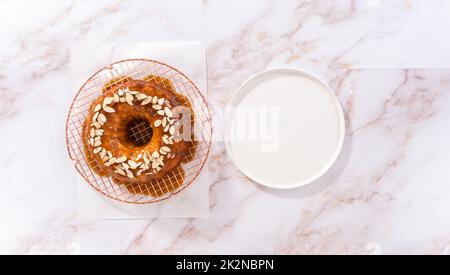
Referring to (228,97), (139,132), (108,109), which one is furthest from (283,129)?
(108,109)

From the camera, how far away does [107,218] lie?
6.93 feet

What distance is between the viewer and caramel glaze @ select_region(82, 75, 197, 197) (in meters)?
1.90

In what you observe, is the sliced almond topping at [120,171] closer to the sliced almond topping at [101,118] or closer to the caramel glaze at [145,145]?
the caramel glaze at [145,145]

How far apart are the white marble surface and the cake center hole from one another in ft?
1.02

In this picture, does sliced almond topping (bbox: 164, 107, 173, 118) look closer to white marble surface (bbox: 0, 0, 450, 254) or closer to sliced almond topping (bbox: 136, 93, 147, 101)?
sliced almond topping (bbox: 136, 93, 147, 101)

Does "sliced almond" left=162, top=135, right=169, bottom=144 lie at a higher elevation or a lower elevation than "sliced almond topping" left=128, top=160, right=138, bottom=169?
higher

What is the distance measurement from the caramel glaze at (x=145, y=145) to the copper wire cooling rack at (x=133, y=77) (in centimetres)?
2

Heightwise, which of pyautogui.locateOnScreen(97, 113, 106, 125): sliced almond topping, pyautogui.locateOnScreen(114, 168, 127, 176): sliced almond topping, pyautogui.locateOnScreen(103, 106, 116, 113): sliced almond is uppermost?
pyautogui.locateOnScreen(103, 106, 116, 113): sliced almond

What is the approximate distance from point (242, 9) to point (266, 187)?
0.83 meters

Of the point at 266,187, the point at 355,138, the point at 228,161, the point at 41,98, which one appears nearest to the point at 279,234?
the point at 266,187

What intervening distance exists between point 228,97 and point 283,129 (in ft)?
0.95

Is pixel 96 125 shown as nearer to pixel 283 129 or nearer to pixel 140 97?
pixel 140 97

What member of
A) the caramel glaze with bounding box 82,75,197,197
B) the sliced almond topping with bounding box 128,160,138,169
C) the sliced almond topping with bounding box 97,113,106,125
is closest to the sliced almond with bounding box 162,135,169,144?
the caramel glaze with bounding box 82,75,197,197
